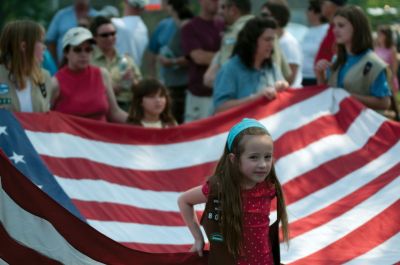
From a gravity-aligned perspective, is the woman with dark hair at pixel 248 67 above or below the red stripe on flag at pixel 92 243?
below

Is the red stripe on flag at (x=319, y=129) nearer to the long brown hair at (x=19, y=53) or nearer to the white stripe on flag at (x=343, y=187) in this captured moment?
the white stripe on flag at (x=343, y=187)

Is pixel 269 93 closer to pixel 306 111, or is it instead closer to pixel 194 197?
pixel 306 111

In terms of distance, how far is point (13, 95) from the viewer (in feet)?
25.1

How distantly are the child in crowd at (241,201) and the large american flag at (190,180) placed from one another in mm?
405

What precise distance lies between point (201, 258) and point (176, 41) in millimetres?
6231

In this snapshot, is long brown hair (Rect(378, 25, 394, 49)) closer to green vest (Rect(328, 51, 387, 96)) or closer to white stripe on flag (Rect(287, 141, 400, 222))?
green vest (Rect(328, 51, 387, 96))

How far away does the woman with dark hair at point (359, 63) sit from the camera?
8.26 metres

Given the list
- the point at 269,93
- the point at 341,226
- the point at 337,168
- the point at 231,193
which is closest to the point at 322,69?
the point at 269,93

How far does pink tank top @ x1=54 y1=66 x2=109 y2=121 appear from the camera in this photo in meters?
8.41

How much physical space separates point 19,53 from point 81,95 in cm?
87

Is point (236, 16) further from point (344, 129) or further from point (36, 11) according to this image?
point (36, 11)

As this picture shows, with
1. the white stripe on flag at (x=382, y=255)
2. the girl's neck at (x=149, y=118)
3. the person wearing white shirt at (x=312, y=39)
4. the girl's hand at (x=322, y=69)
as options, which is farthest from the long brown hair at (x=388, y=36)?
the white stripe on flag at (x=382, y=255)

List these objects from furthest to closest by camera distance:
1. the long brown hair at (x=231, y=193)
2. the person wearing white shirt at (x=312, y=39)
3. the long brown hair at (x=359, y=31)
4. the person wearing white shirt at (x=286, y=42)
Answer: the person wearing white shirt at (x=312, y=39), the person wearing white shirt at (x=286, y=42), the long brown hair at (x=359, y=31), the long brown hair at (x=231, y=193)

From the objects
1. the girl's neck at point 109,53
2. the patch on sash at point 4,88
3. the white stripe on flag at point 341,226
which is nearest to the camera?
the white stripe on flag at point 341,226
